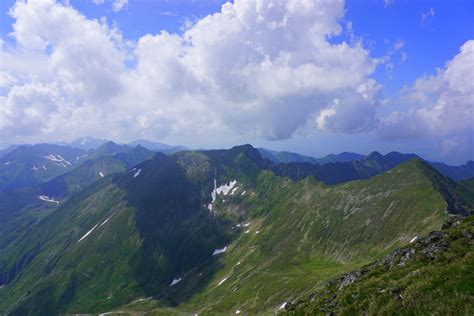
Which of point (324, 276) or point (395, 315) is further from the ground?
point (395, 315)

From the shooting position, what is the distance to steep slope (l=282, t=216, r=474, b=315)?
4191cm

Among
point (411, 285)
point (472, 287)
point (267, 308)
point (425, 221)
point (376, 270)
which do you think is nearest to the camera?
point (472, 287)

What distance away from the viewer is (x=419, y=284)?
45.8 meters

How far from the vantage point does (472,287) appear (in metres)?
41.5

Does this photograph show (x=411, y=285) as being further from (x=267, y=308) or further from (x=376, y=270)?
(x=267, y=308)

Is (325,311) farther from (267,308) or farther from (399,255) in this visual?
(267,308)

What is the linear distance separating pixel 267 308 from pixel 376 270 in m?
105

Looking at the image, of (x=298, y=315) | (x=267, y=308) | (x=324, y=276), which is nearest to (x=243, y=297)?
(x=267, y=308)

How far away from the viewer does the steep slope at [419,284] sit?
137 feet

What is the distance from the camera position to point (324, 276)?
156750 millimetres

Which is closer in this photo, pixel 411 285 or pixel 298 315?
pixel 411 285

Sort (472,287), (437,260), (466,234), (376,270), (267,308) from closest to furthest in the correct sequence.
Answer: (472,287) < (437,260) < (466,234) < (376,270) < (267,308)

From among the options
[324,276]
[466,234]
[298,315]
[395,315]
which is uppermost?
[466,234]

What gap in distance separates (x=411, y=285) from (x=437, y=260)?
9.41 meters
